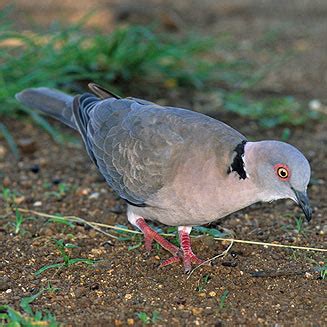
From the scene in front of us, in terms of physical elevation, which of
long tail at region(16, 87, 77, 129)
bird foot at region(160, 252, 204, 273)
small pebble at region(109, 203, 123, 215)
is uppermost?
long tail at region(16, 87, 77, 129)

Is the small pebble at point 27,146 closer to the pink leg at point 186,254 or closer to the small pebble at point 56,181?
the small pebble at point 56,181

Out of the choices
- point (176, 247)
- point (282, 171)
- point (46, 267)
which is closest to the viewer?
point (282, 171)

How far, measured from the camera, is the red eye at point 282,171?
10.9 feet

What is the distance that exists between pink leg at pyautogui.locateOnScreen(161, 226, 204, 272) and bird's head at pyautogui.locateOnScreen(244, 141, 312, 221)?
2.13 feet

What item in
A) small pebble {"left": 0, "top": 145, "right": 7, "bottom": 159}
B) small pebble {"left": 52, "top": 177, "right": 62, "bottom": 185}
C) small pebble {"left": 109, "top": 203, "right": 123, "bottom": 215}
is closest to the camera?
small pebble {"left": 109, "top": 203, "right": 123, "bottom": 215}

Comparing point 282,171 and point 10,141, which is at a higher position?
point 282,171

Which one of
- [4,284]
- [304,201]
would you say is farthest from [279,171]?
[4,284]

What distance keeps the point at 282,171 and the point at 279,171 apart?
13 mm

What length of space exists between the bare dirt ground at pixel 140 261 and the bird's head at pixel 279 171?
496 millimetres

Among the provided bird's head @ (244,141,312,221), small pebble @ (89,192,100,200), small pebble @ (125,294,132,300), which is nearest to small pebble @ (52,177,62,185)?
small pebble @ (89,192,100,200)

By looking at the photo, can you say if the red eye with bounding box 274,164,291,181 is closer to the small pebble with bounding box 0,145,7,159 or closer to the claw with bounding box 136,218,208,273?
the claw with bounding box 136,218,208,273

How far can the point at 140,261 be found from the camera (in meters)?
3.97

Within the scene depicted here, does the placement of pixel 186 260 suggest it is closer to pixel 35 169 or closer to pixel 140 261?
pixel 140 261

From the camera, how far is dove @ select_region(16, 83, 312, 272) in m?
3.38
